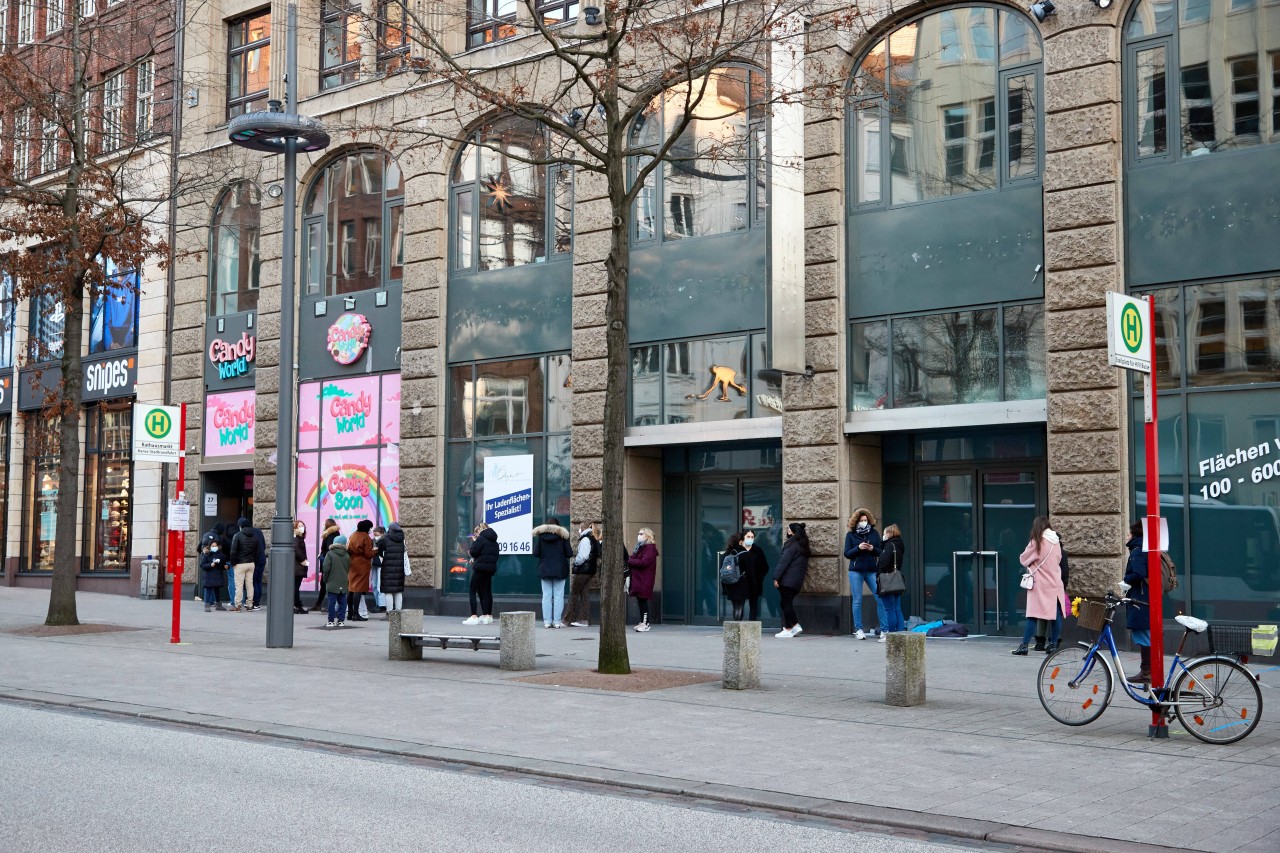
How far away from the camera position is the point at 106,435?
108ft

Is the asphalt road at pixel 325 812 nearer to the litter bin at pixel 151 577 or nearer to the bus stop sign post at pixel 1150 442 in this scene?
the bus stop sign post at pixel 1150 442

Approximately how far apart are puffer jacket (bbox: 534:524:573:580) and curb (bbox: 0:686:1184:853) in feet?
30.7

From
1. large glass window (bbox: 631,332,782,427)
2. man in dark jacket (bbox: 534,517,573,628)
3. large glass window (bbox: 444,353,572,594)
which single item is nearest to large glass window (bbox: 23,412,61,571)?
large glass window (bbox: 444,353,572,594)

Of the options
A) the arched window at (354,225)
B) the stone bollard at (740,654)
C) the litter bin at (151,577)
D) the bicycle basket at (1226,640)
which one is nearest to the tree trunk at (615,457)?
the stone bollard at (740,654)

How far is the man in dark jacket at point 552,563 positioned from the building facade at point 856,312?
3.44 ft

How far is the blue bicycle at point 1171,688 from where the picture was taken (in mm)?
10398

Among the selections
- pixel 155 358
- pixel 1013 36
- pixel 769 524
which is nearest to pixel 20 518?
pixel 155 358

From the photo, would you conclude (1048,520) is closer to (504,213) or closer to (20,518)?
(504,213)

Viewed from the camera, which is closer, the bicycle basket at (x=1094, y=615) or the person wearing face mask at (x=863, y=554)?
the bicycle basket at (x=1094, y=615)

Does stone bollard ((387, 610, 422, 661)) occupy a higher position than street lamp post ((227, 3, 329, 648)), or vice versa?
A: street lamp post ((227, 3, 329, 648))

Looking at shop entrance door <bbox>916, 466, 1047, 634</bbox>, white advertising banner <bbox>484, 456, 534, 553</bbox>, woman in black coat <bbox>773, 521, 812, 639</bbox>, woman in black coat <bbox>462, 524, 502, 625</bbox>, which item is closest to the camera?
shop entrance door <bbox>916, 466, 1047, 634</bbox>

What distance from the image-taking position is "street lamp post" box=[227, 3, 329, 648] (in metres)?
18.4

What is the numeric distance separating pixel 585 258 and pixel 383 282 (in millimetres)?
5216

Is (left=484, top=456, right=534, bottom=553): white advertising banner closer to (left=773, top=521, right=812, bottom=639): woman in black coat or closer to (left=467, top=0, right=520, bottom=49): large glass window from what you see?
(left=773, top=521, right=812, bottom=639): woman in black coat
